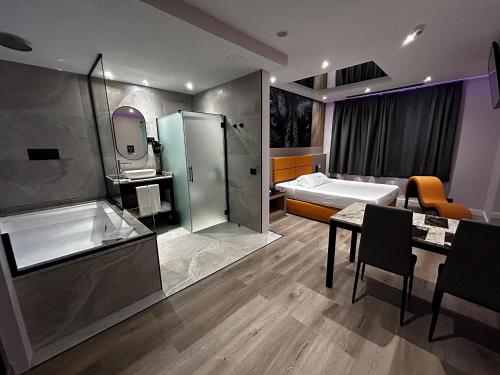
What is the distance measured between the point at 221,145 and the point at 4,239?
264cm

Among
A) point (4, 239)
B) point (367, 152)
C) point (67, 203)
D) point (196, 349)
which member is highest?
point (367, 152)

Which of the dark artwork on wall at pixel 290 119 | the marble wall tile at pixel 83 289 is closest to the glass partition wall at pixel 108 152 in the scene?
the marble wall tile at pixel 83 289

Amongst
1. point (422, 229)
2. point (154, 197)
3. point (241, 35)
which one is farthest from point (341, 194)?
point (154, 197)

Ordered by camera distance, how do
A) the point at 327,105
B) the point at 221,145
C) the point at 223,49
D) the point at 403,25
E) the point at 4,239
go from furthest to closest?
the point at 327,105, the point at 221,145, the point at 223,49, the point at 403,25, the point at 4,239

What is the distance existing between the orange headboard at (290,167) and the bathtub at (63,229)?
2937 millimetres

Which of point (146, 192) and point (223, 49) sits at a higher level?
point (223, 49)

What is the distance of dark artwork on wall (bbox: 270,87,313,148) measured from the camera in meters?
4.29

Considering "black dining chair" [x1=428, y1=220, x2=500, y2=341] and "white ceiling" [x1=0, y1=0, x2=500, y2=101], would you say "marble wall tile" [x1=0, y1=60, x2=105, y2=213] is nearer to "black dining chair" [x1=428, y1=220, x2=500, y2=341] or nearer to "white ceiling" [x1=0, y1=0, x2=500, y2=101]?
"white ceiling" [x1=0, y1=0, x2=500, y2=101]

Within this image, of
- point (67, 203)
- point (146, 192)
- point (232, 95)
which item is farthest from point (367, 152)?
→ point (67, 203)

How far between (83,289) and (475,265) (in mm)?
2718

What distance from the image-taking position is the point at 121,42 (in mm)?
1971

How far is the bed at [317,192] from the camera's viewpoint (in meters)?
3.45

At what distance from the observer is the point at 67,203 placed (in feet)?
9.34

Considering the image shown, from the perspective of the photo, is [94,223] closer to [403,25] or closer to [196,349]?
[196,349]
